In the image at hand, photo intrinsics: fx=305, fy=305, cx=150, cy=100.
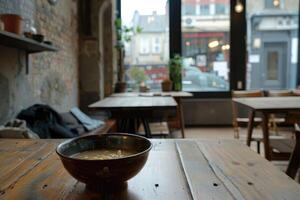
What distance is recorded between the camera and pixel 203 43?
622 centimetres

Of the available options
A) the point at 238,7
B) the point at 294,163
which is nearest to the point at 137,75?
the point at 238,7

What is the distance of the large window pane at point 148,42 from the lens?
6168mm

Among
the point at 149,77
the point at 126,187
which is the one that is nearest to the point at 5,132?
the point at 126,187

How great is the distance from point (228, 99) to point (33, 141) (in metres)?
5.12

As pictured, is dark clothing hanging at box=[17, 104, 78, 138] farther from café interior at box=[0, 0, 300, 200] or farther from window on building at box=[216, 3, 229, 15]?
window on building at box=[216, 3, 229, 15]

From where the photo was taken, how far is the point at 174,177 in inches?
32.3

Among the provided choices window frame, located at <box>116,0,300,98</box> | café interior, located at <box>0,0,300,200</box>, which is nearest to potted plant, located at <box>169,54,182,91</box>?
café interior, located at <box>0,0,300,200</box>

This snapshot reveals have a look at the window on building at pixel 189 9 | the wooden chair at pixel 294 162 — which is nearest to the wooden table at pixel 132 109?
the wooden chair at pixel 294 162

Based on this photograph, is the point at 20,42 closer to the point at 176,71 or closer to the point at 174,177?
the point at 174,177

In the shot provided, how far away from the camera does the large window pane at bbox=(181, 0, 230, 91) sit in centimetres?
613

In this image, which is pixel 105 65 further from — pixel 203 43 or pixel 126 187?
pixel 126 187

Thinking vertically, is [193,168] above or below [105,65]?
below

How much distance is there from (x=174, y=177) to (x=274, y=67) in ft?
19.8

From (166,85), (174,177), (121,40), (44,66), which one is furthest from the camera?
(121,40)
